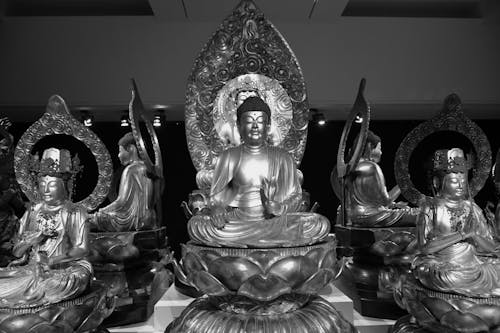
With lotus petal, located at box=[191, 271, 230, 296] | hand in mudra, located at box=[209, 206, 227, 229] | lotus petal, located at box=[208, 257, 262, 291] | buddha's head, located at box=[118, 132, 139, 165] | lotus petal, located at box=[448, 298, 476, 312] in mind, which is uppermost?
buddha's head, located at box=[118, 132, 139, 165]

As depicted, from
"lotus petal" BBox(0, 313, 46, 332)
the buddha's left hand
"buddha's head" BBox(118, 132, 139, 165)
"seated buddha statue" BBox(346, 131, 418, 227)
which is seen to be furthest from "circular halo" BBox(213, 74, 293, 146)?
"lotus petal" BBox(0, 313, 46, 332)

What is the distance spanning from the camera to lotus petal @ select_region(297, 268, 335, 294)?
84.7 inches

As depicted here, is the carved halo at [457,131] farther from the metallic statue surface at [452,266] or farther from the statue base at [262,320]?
the statue base at [262,320]

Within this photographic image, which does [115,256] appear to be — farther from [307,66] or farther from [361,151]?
[307,66]

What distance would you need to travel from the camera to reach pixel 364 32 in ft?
15.6

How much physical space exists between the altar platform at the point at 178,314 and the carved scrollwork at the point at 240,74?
1116 millimetres

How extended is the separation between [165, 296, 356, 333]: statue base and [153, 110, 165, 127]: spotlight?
2.83m

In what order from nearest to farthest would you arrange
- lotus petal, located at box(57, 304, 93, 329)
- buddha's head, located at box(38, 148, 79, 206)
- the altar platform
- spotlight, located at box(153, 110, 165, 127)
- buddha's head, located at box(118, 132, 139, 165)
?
lotus petal, located at box(57, 304, 93, 329) < buddha's head, located at box(38, 148, 79, 206) < the altar platform < buddha's head, located at box(118, 132, 139, 165) < spotlight, located at box(153, 110, 165, 127)

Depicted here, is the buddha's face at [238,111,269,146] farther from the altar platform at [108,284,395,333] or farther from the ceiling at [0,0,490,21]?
the ceiling at [0,0,490,21]

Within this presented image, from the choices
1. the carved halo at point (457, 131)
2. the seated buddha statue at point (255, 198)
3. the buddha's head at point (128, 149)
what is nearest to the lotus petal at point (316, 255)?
the seated buddha statue at point (255, 198)

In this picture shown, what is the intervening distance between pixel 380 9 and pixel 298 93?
2.04 m

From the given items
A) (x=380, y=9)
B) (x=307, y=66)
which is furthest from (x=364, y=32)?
(x=307, y=66)

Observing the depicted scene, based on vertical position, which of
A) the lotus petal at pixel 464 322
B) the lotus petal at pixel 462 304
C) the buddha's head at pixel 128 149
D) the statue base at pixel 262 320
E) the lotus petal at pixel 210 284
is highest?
the buddha's head at pixel 128 149

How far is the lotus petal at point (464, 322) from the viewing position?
1.91 m
